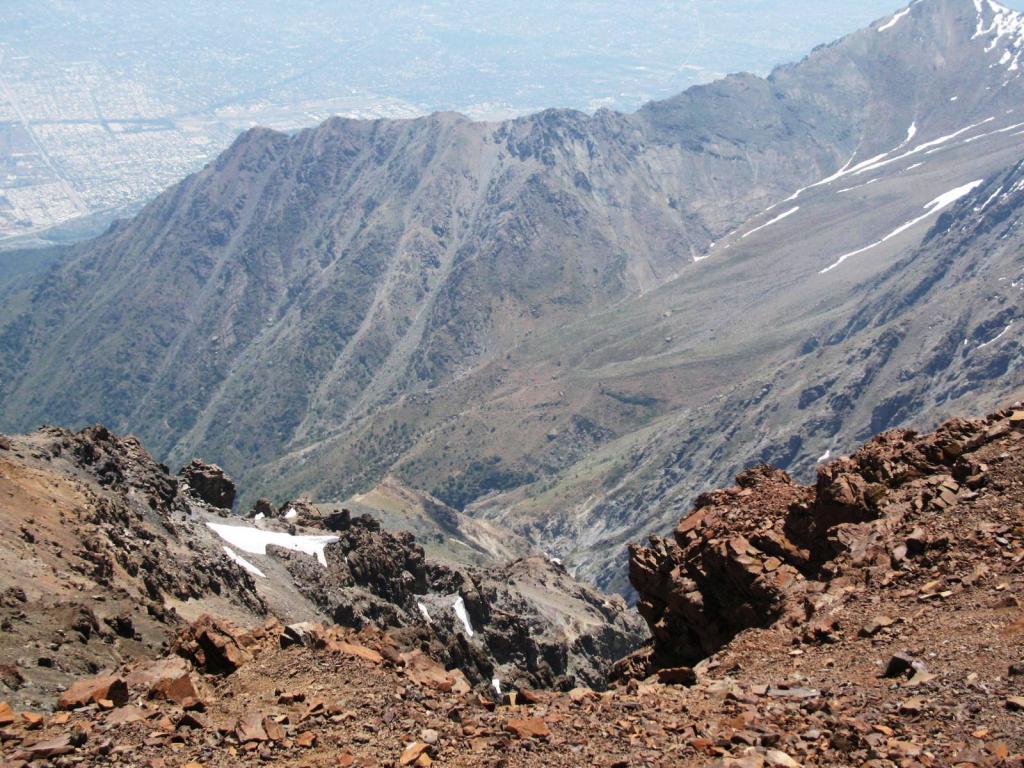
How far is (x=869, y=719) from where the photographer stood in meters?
21.2

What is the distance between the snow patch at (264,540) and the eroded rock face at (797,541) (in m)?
42.2

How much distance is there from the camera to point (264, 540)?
259 ft

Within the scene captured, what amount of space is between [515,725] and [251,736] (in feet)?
18.0

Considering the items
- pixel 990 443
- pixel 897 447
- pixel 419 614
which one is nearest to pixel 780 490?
pixel 897 447

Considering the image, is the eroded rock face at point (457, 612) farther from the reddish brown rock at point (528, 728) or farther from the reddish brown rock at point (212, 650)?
the reddish brown rock at point (528, 728)

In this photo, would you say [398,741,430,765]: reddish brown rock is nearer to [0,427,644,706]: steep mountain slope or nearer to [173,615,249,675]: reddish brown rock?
[173,615,249,675]: reddish brown rock

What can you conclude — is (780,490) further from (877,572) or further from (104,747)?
(104,747)

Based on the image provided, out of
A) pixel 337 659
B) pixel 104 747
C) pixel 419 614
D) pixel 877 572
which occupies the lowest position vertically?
pixel 419 614

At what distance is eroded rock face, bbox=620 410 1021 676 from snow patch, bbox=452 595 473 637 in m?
42.7

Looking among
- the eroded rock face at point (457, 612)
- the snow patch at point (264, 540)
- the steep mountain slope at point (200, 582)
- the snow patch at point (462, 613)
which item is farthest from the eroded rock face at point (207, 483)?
the snow patch at point (462, 613)

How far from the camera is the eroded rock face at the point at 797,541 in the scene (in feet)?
101

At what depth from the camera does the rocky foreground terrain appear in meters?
20.8

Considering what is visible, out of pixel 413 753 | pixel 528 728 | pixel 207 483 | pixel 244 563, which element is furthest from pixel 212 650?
pixel 207 483

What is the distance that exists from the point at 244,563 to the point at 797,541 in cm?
4321
